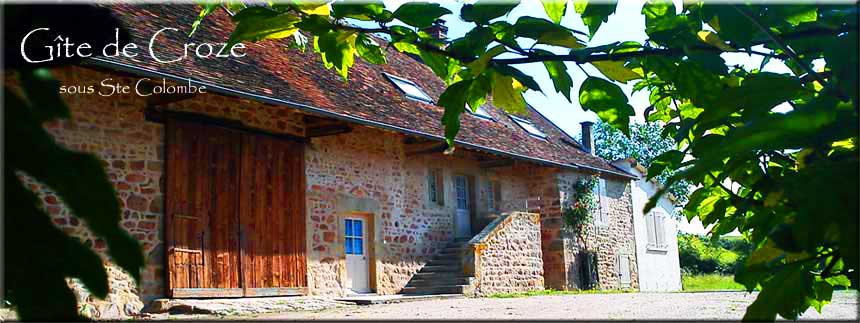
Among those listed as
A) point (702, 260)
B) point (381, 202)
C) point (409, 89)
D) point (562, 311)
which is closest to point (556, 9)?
point (562, 311)

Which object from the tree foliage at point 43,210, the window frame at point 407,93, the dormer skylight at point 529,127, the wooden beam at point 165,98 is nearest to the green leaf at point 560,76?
the tree foliage at point 43,210

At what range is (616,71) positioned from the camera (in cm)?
136

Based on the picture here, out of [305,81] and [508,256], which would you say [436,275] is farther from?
[305,81]

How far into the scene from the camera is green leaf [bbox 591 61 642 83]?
53.4 inches

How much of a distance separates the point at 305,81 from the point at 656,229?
14.7 meters

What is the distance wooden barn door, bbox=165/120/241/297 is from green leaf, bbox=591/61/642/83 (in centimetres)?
1019

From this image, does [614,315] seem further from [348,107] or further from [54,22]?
[54,22]

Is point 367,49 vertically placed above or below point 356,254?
above

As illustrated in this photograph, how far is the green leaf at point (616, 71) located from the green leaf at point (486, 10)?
0.21 metres

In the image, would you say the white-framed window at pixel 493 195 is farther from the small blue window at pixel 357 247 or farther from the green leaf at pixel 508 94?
the green leaf at pixel 508 94

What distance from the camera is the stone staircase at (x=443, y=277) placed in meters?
14.7

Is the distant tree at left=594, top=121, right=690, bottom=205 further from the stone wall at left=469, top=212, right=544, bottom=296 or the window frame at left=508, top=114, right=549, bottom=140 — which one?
the stone wall at left=469, top=212, right=544, bottom=296

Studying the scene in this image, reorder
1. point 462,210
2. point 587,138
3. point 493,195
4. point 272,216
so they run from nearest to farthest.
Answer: point 272,216, point 462,210, point 493,195, point 587,138

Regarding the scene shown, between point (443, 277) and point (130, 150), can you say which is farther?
point (443, 277)
